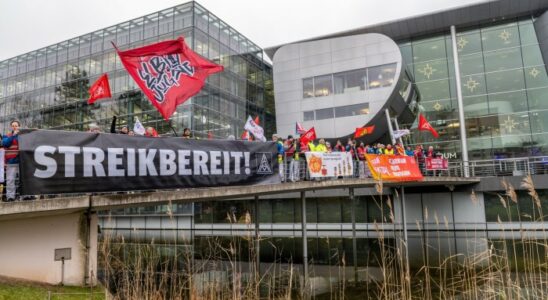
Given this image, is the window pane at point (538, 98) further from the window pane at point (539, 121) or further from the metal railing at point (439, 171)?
the metal railing at point (439, 171)

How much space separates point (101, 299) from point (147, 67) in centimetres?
519

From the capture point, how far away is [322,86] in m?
33.8

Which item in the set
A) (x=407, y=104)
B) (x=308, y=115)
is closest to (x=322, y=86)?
(x=308, y=115)

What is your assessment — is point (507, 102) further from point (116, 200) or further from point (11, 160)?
point (11, 160)

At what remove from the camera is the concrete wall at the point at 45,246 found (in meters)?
7.34

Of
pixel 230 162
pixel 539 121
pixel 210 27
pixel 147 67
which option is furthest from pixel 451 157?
pixel 147 67

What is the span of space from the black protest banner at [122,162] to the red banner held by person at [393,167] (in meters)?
7.42

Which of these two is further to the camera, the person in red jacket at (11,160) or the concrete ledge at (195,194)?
the concrete ledge at (195,194)

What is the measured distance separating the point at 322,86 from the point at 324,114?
246 cm

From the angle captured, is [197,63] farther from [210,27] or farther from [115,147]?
[210,27]

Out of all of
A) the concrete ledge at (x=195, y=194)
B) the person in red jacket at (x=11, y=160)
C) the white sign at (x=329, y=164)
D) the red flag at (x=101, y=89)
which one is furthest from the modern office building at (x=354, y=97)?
the person in red jacket at (x=11, y=160)

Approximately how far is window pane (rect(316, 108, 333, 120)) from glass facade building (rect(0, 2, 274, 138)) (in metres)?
6.84

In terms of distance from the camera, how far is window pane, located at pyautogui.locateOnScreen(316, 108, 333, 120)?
3297 cm

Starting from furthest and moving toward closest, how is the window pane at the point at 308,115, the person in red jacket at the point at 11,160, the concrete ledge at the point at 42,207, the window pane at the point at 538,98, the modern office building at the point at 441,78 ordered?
1. the window pane at the point at 308,115
2. the modern office building at the point at 441,78
3. the window pane at the point at 538,98
4. the person in red jacket at the point at 11,160
5. the concrete ledge at the point at 42,207
